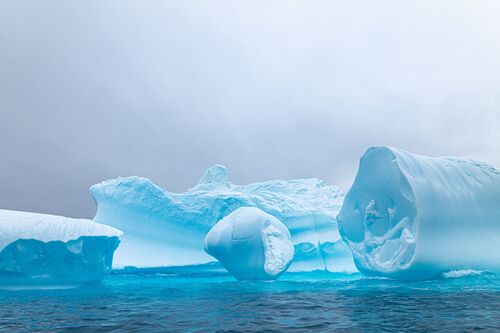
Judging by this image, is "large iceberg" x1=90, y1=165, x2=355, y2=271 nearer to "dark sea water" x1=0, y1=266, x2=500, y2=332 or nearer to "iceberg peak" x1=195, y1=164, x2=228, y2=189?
"iceberg peak" x1=195, y1=164, x2=228, y2=189

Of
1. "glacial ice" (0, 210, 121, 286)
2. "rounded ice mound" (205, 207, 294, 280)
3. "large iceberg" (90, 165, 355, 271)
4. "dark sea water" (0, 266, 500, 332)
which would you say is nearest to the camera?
"dark sea water" (0, 266, 500, 332)

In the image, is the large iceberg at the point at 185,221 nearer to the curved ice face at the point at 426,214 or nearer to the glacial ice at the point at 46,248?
the glacial ice at the point at 46,248

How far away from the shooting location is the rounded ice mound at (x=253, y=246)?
40.0 feet

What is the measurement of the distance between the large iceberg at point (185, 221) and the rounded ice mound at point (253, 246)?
600 centimetres

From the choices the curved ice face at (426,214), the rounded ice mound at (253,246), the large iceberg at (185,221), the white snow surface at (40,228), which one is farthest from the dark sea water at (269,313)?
the large iceberg at (185,221)

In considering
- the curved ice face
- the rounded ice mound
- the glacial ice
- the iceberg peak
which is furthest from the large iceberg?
the curved ice face

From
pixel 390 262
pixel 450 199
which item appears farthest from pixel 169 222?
pixel 450 199

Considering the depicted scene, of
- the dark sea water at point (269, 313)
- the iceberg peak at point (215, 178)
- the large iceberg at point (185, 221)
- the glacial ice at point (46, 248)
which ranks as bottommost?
the dark sea water at point (269, 313)

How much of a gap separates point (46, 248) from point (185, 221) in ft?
28.5

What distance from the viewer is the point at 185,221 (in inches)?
757

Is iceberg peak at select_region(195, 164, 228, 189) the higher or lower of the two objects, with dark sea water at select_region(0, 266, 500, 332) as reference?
Answer: higher

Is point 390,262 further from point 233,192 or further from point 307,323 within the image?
point 233,192

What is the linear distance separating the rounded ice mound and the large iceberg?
600 cm

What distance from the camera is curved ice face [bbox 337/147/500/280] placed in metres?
9.86
